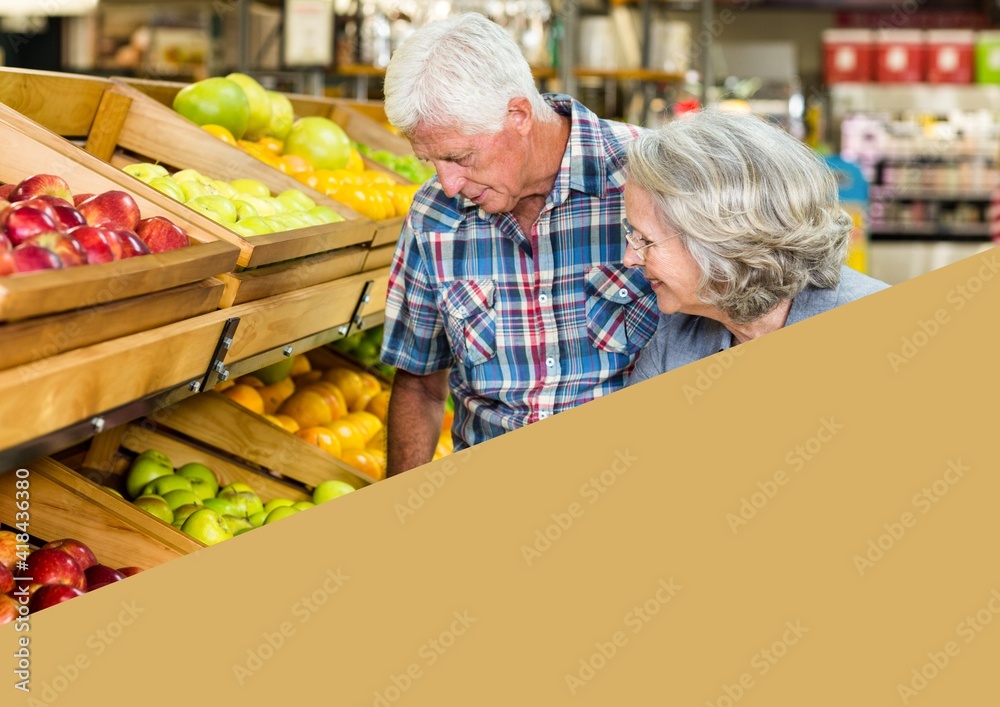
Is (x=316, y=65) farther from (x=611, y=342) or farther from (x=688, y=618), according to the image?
(x=688, y=618)

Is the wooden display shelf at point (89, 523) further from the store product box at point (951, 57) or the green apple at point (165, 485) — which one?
the store product box at point (951, 57)

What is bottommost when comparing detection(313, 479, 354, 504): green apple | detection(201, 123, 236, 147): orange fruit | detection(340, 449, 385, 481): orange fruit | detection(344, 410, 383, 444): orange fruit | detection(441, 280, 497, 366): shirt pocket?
detection(340, 449, 385, 481): orange fruit

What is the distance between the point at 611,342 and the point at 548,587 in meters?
1.26

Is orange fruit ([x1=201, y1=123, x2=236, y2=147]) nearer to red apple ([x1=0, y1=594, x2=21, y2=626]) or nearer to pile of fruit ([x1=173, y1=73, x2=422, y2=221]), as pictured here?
pile of fruit ([x1=173, y1=73, x2=422, y2=221])

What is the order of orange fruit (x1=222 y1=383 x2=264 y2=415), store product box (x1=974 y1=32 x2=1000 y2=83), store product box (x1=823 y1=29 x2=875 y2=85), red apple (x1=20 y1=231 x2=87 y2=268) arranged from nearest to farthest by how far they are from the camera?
1. red apple (x1=20 y1=231 x2=87 y2=268)
2. orange fruit (x1=222 y1=383 x2=264 y2=415)
3. store product box (x1=974 y1=32 x2=1000 y2=83)
4. store product box (x1=823 y1=29 x2=875 y2=85)

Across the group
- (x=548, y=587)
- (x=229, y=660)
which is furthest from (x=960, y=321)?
(x=229, y=660)

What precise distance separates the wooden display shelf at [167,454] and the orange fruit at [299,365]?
66cm

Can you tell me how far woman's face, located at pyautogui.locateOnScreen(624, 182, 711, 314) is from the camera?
1.61 m

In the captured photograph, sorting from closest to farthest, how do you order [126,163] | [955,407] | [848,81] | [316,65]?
[955,407] → [126,163] → [316,65] → [848,81]

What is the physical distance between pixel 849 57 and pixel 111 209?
38.6ft

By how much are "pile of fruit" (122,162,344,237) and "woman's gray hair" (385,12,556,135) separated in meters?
0.33

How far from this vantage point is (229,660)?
0.97 metres

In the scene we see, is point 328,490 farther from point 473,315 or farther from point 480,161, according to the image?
point 480,161

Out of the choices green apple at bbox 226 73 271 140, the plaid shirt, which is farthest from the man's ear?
green apple at bbox 226 73 271 140
